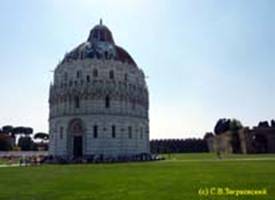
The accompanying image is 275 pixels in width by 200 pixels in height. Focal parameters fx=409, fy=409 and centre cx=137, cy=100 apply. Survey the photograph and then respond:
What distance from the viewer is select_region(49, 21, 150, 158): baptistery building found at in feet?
206

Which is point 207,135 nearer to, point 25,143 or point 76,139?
point 25,143

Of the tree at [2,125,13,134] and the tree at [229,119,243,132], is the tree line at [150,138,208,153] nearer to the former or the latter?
the tree at [229,119,243,132]

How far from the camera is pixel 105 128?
6275 cm

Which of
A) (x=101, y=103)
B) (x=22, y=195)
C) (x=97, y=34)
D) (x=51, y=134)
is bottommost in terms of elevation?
(x=22, y=195)

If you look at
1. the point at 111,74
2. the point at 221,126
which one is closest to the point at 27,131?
the point at 221,126

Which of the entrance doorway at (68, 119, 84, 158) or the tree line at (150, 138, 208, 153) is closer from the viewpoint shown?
the entrance doorway at (68, 119, 84, 158)

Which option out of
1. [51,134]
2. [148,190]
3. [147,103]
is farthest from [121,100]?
[148,190]

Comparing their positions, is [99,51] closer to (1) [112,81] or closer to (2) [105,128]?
(1) [112,81]

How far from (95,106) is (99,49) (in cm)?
1082

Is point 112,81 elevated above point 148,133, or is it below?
above

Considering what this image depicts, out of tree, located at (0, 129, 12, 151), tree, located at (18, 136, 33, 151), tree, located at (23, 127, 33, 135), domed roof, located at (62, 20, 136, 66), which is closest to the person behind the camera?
domed roof, located at (62, 20, 136, 66)

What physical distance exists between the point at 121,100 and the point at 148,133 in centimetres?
1067

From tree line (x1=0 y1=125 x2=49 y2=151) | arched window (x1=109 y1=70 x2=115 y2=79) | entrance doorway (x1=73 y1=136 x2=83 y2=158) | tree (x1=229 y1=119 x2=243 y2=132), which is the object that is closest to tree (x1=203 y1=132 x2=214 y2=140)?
tree (x1=229 y1=119 x2=243 y2=132)

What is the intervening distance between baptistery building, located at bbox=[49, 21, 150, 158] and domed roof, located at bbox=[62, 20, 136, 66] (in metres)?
0.16
